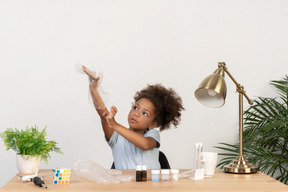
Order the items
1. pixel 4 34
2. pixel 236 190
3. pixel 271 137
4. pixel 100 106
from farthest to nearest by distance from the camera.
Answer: pixel 4 34
pixel 271 137
pixel 100 106
pixel 236 190

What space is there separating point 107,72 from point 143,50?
1.24ft

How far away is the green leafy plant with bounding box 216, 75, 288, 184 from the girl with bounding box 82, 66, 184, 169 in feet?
2.32

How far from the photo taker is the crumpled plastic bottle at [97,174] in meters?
1.79

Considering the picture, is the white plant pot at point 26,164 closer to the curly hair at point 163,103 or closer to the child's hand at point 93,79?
the child's hand at point 93,79

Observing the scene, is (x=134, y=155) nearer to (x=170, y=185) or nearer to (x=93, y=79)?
(x=93, y=79)

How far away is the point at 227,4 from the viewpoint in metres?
3.73

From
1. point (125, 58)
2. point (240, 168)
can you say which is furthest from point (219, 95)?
point (125, 58)

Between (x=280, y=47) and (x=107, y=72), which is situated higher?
(x=280, y=47)

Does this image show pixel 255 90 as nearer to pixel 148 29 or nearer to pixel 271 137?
pixel 271 137

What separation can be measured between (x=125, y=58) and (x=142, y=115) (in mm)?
987

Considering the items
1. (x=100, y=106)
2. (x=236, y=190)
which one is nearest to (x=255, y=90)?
(x=100, y=106)

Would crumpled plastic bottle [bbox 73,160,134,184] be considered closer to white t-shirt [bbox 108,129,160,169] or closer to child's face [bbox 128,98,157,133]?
white t-shirt [bbox 108,129,160,169]

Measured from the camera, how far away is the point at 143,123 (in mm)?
2752

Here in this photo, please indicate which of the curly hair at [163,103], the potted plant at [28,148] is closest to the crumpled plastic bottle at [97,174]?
the potted plant at [28,148]
